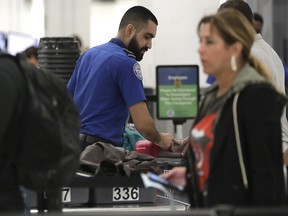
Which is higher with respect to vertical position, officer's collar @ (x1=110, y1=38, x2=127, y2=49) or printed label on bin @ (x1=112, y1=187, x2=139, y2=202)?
officer's collar @ (x1=110, y1=38, x2=127, y2=49)

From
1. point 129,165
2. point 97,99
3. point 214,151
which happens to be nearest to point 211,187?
point 214,151

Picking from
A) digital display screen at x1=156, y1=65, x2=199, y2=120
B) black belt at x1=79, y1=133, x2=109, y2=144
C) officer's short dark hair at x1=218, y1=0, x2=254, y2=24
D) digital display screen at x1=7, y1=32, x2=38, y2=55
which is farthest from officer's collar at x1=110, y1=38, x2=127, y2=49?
digital display screen at x1=7, y1=32, x2=38, y2=55

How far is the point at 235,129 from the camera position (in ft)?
14.1

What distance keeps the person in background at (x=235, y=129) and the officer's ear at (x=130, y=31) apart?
9.42 feet

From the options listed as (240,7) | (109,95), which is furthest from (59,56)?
(240,7)

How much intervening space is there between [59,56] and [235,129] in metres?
4.81

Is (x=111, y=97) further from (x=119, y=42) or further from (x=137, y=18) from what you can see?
(x=137, y=18)

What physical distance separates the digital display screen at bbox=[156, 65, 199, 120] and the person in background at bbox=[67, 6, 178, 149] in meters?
3.62

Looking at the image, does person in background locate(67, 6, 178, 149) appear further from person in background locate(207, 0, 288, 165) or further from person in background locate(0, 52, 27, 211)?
→ person in background locate(0, 52, 27, 211)

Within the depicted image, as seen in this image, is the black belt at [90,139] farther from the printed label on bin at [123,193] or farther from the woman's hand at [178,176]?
the woman's hand at [178,176]

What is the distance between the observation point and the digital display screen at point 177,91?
35.5ft

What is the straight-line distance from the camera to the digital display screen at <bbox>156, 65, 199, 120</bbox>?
10.8 metres

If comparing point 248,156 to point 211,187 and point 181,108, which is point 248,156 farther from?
point 181,108

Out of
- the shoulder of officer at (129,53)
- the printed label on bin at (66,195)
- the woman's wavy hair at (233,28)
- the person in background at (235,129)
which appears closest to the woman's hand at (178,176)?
the person in background at (235,129)
